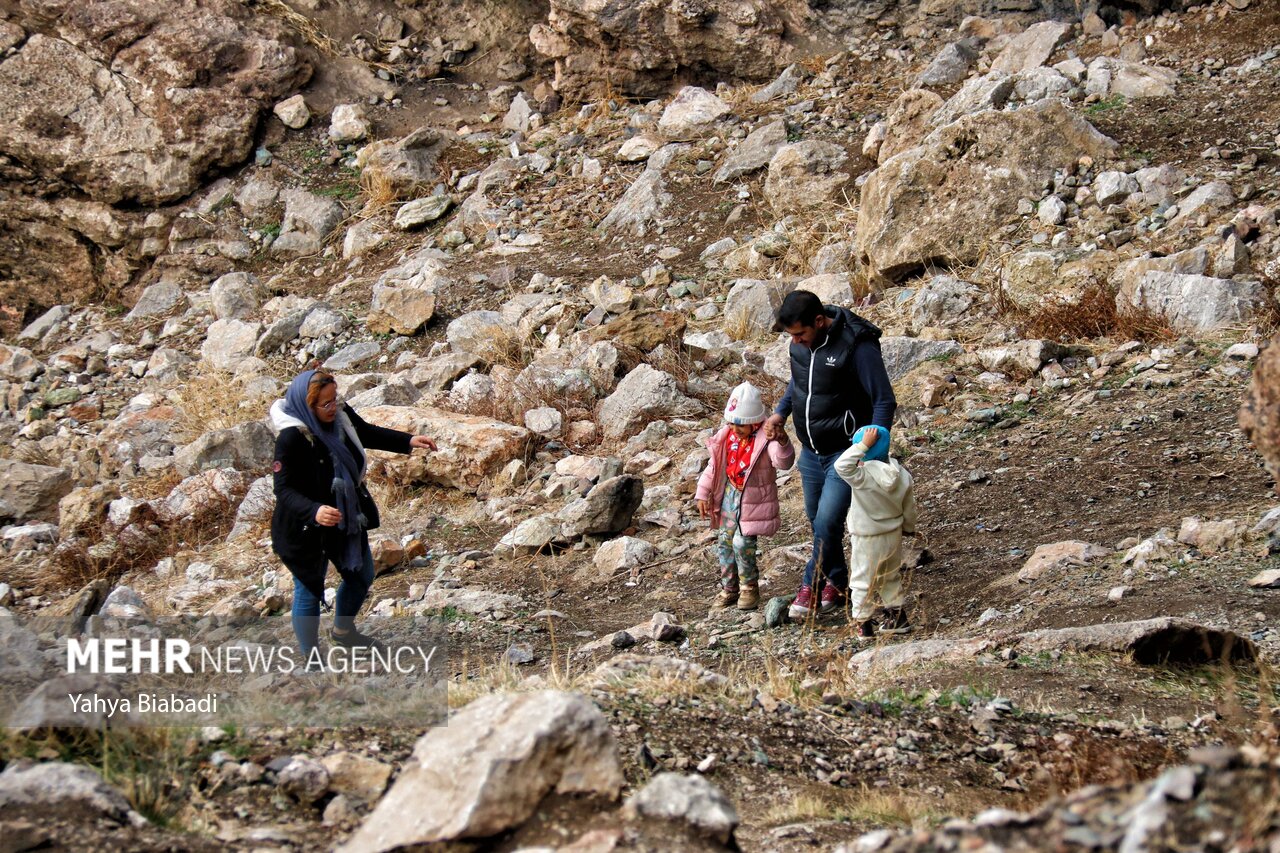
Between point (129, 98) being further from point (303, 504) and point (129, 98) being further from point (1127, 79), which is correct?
point (1127, 79)

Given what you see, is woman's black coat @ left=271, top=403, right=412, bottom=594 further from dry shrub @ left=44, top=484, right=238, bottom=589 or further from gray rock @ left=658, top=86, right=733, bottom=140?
gray rock @ left=658, top=86, right=733, bottom=140

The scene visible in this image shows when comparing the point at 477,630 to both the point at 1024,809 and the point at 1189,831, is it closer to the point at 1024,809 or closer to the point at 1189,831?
the point at 1024,809

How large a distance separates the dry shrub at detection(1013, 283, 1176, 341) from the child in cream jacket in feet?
10.4

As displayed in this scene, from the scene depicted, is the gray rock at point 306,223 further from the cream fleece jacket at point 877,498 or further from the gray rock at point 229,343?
the cream fleece jacket at point 877,498

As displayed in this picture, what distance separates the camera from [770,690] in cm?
382

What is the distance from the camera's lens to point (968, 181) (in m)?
8.65

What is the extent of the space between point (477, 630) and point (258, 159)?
9328mm

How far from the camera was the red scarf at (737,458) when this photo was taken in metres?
5.02

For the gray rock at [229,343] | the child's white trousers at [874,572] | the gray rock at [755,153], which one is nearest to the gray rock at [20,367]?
the gray rock at [229,343]

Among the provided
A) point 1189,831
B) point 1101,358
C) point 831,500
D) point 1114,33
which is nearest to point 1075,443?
point 1101,358

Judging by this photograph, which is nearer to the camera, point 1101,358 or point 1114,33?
point 1101,358

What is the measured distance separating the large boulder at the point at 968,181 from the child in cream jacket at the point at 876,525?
14.3 feet

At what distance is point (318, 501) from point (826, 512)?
83.0 inches
